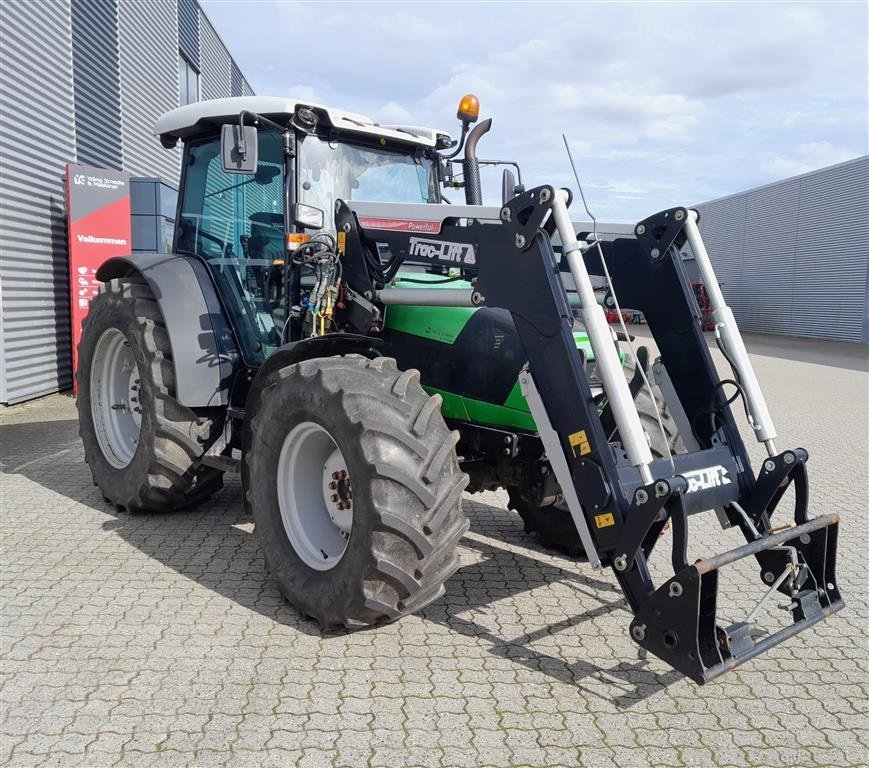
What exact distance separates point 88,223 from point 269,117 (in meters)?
6.15

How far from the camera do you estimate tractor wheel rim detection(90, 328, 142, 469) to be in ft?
17.8

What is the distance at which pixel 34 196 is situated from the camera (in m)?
9.18

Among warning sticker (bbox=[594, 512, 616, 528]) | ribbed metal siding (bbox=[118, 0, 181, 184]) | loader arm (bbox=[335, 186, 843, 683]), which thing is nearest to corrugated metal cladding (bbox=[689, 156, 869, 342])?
ribbed metal siding (bbox=[118, 0, 181, 184])

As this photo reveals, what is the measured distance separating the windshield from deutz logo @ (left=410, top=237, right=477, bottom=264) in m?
0.83

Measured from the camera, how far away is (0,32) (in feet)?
27.2

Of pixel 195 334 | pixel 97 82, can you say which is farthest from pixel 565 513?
pixel 97 82

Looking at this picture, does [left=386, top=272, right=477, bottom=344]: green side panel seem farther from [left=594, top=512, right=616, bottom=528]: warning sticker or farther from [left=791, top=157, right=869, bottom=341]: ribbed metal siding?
[left=791, top=157, right=869, bottom=341]: ribbed metal siding

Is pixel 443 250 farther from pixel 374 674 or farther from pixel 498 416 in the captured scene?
pixel 374 674

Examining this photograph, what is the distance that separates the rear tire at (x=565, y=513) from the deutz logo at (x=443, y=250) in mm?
1128

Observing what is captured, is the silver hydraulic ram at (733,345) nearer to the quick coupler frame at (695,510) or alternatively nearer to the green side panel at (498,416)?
the quick coupler frame at (695,510)

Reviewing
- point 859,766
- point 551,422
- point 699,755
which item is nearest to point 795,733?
point 859,766

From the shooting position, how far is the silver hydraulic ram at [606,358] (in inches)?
117

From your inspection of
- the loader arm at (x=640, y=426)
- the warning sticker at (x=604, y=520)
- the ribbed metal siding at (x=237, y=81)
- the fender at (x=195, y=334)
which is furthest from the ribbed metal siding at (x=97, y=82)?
the ribbed metal siding at (x=237, y=81)

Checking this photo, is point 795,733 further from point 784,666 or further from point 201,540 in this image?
point 201,540
